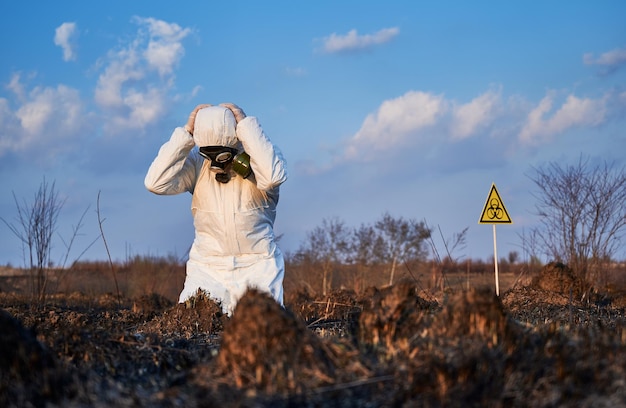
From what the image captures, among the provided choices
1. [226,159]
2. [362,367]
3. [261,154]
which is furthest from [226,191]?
[362,367]

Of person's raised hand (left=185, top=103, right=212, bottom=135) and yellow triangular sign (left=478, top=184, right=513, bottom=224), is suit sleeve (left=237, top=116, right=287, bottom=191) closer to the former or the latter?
person's raised hand (left=185, top=103, right=212, bottom=135)

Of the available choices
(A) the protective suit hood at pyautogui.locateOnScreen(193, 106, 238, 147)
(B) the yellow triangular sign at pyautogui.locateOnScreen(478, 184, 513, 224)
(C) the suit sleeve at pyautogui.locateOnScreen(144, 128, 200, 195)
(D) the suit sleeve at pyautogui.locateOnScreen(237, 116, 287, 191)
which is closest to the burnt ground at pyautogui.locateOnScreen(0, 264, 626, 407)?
(D) the suit sleeve at pyautogui.locateOnScreen(237, 116, 287, 191)

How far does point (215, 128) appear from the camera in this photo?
897 cm

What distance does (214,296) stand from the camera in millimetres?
9773

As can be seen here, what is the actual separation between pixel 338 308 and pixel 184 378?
797 centimetres

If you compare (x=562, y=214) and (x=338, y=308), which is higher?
(x=562, y=214)

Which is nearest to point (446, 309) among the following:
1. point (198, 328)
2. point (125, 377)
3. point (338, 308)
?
point (125, 377)

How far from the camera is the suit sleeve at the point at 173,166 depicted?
9266mm

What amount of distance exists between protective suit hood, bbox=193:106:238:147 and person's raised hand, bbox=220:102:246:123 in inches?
2.7

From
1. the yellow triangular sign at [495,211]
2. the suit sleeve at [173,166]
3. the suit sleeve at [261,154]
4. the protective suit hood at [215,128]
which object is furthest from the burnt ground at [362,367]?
the yellow triangular sign at [495,211]

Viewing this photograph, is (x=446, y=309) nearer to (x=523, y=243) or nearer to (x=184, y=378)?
(x=184, y=378)

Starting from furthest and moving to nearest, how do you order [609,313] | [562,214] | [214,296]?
1. [562,214]
2. [609,313]
3. [214,296]

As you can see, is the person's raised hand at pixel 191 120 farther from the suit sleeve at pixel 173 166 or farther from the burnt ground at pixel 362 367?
the burnt ground at pixel 362 367

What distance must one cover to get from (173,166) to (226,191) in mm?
717
